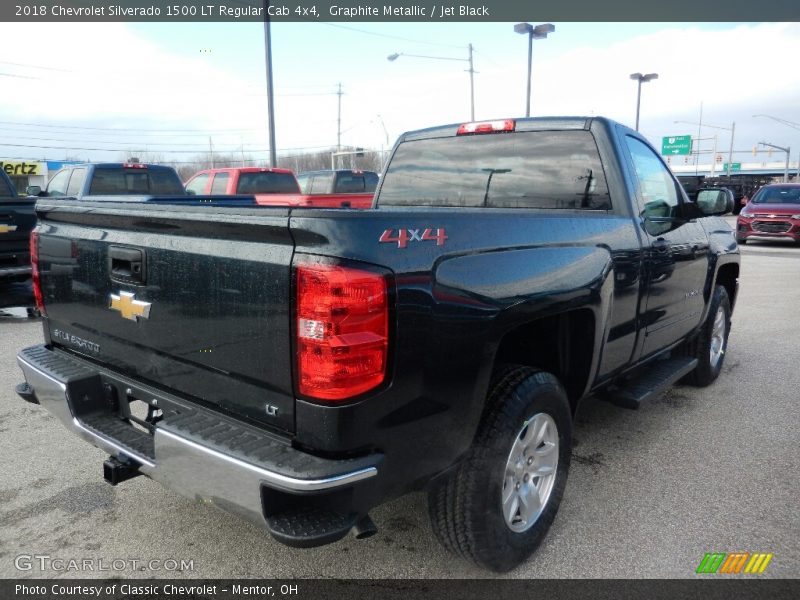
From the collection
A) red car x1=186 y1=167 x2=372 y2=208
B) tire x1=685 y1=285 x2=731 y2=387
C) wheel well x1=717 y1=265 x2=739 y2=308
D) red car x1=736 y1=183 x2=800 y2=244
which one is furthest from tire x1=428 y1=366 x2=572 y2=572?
red car x1=736 y1=183 x2=800 y2=244

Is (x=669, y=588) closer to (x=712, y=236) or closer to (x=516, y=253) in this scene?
(x=516, y=253)

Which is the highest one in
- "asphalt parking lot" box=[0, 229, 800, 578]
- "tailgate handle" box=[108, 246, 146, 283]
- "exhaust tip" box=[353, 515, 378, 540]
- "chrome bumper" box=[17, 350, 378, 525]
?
"tailgate handle" box=[108, 246, 146, 283]

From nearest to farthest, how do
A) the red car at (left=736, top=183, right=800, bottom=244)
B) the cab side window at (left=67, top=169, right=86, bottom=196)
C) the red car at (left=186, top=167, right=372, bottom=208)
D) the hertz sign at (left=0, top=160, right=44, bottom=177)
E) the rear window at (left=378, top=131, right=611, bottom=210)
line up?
the rear window at (left=378, top=131, right=611, bottom=210) < the cab side window at (left=67, top=169, right=86, bottom=196) < the red car at (left=186, top=167, right=372, bottom=208) < the red car at (left=736, top=183, right=800, bottom=244) < the hertz sign at (left=0, top=160, right=44, bottom=177)

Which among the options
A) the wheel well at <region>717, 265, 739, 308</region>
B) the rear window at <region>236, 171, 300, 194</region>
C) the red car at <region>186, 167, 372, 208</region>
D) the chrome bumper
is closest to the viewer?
the chrome bumper

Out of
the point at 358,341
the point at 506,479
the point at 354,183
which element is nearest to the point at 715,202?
the point at 506,479

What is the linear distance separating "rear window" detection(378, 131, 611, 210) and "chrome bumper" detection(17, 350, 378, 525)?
7.09 feet

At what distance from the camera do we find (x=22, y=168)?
151 feet

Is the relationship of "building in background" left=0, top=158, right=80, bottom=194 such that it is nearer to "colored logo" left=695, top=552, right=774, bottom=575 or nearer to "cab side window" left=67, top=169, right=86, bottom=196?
"cab side window" left=67, top=169, right=86, bottom=196

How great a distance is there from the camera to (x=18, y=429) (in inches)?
161

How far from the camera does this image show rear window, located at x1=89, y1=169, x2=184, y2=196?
11.4 metres

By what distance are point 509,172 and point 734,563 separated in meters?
2.29

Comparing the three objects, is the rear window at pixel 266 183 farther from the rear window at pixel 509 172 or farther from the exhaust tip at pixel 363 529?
the exhaust tip at pixel 363 529

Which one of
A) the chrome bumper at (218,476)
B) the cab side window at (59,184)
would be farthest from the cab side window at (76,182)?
the chrome bumper at (218,476)

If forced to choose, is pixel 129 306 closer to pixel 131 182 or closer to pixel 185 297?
pixel 185 297
